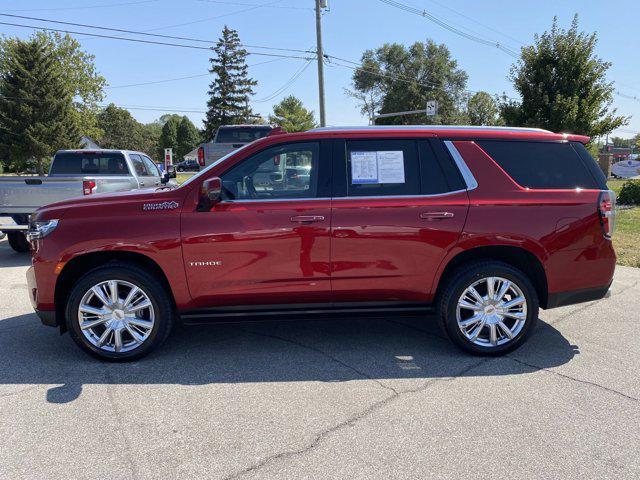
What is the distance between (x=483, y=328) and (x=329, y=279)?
4.51 ft

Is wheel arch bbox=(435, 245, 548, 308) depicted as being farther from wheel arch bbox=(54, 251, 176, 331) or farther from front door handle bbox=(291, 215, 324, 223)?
wheel arch bbox=(54, 251, 176, 331)

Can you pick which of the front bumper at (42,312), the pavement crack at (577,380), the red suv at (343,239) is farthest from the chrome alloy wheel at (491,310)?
the front bumper at (42,312)

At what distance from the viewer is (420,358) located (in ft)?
13.7

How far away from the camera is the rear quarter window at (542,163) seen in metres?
4.16

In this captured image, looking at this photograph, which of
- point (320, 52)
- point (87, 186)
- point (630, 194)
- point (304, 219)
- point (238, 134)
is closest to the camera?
point (304, 219)

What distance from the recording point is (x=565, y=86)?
1398 centimetres

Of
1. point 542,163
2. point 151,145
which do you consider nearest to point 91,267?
point 542,163

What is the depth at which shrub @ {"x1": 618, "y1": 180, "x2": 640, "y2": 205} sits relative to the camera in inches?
603

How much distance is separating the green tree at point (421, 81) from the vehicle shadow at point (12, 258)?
169 feet

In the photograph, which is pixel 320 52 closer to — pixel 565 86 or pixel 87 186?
pixel 565 86

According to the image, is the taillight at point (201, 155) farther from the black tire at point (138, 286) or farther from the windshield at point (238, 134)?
the black tire at point (138, 286)

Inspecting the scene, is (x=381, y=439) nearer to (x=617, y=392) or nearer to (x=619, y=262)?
(x=617, y=392)

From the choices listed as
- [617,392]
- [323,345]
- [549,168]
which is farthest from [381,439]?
[549,168]

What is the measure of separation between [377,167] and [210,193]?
137 centimetres
